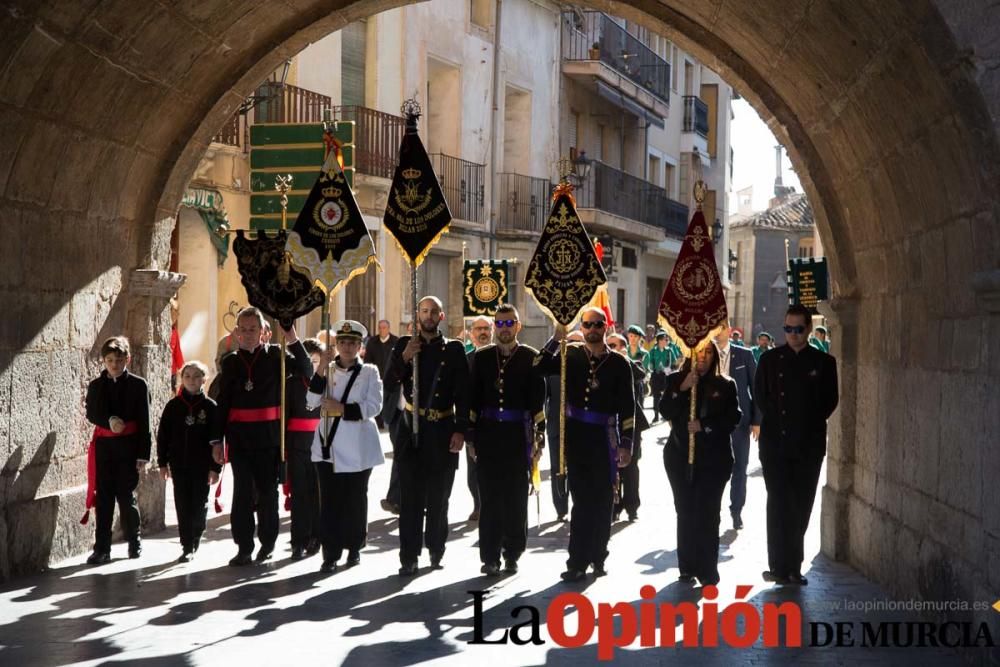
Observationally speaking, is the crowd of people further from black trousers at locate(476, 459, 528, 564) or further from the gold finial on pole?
the gold finial on pole

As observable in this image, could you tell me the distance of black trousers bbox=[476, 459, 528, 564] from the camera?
979cm

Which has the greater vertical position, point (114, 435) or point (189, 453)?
point (114, 435)

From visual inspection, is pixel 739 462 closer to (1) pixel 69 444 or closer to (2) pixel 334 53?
(1) pixel 69 444

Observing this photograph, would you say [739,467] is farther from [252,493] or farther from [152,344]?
[152,344]

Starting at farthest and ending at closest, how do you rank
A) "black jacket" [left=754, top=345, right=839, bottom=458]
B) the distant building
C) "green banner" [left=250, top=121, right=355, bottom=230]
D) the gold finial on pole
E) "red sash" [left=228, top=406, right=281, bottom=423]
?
the distant building
"green banner" [left=250, top=121, right=355, bottom=230]
"red sash" [left=228, top=406, right=281, bottom=423]
the gold finial on pole
"black jacket" [left=754, top=345, right=839, bottom=458]

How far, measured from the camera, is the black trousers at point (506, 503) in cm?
979

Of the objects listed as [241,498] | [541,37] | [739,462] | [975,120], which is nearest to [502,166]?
[541,37]

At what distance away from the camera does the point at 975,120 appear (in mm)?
6480

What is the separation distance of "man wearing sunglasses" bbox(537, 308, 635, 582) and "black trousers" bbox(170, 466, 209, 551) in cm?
247

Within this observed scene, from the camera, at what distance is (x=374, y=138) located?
23.3m

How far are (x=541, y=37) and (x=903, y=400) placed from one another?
22.6 meters

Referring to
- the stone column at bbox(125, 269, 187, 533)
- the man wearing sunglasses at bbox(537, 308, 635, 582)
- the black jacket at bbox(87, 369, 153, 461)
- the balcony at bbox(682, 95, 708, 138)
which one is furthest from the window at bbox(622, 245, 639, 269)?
the black jacket at bbox(87, 369, 153, 461)

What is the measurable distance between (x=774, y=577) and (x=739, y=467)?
8.32ft

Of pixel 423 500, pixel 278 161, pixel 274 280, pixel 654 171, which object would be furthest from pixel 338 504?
pixel 654 171
